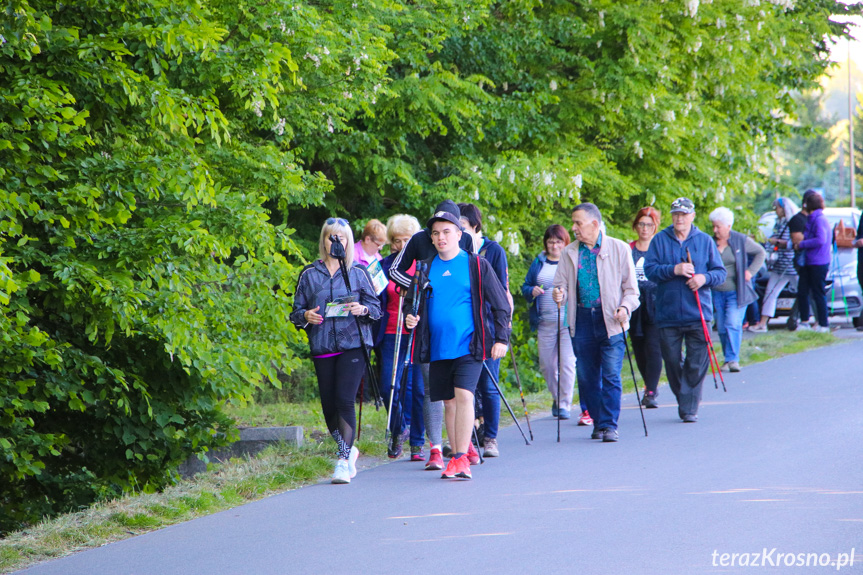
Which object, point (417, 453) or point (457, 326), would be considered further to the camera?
point (417, 453)

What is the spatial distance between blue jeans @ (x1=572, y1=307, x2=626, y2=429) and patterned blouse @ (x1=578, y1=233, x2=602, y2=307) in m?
0.07

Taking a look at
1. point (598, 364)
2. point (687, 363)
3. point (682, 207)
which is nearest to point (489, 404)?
point (598, 364)

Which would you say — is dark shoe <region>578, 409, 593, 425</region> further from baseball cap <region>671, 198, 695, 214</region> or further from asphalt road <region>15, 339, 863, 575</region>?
baseball cap <region>671, 198, 695, 214</region>

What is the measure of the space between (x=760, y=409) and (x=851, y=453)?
253 cm

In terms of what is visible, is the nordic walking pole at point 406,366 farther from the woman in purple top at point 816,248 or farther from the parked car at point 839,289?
the parked car at point 839,289

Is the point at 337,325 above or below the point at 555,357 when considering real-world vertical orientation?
above

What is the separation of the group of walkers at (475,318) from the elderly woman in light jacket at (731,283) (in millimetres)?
2015

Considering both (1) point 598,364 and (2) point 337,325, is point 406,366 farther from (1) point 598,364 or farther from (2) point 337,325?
(1) point 598,364

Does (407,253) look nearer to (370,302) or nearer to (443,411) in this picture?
(370,302)

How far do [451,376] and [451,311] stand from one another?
46 centimetres

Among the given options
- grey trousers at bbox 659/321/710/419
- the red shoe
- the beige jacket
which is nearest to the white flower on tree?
grey trousers at bbox 659/321/710/419

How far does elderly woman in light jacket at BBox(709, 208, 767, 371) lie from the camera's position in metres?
13.0

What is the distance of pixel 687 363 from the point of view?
992 centimetres

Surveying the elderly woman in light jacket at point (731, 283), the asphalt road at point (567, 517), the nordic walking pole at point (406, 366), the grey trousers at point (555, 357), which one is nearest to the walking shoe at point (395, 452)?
the nordic walking pole at point (406, 366)
